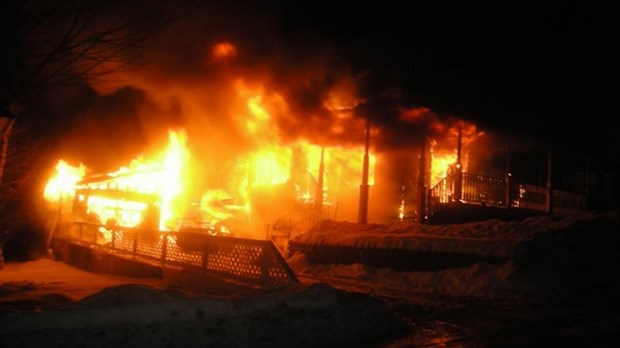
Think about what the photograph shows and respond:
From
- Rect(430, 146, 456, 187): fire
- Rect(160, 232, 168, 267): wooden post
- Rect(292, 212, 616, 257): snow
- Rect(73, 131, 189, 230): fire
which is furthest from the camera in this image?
Rect(430, 146, 456, 187): fire

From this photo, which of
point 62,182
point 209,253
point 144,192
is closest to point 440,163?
point 144,192

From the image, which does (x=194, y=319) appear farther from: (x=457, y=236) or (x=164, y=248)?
(x=457, y=236)

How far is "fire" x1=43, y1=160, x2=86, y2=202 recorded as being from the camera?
57.1ft

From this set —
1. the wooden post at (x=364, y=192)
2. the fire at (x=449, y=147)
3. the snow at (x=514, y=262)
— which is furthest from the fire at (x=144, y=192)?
the fire at (x=449, y=147)

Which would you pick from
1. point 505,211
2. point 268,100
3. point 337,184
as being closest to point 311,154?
point 337,184

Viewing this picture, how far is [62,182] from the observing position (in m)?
17.7

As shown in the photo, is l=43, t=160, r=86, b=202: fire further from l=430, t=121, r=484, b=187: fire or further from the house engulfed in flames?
l=430, t=121, r=484, b=187: fire

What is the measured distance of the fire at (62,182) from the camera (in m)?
17.4

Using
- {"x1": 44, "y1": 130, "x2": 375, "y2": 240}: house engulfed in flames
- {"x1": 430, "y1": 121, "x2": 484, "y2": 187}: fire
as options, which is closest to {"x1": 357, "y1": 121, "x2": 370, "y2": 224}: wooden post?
{"x1": 44, "y1": 130, "x2": 375, "y2": 240}: house engulfed in flames

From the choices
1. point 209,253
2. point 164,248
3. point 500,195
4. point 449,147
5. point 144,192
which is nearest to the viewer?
point 209,253

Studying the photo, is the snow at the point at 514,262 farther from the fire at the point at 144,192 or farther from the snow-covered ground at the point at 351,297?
the fire at the point at 144,192

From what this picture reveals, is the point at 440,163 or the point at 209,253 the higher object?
the point at 440,163

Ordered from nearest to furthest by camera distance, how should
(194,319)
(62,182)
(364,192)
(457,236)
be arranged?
1. (194,319)
2. (457,236)
3. (62,182)
4. (364,192)

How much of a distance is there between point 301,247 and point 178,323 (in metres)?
11.4
